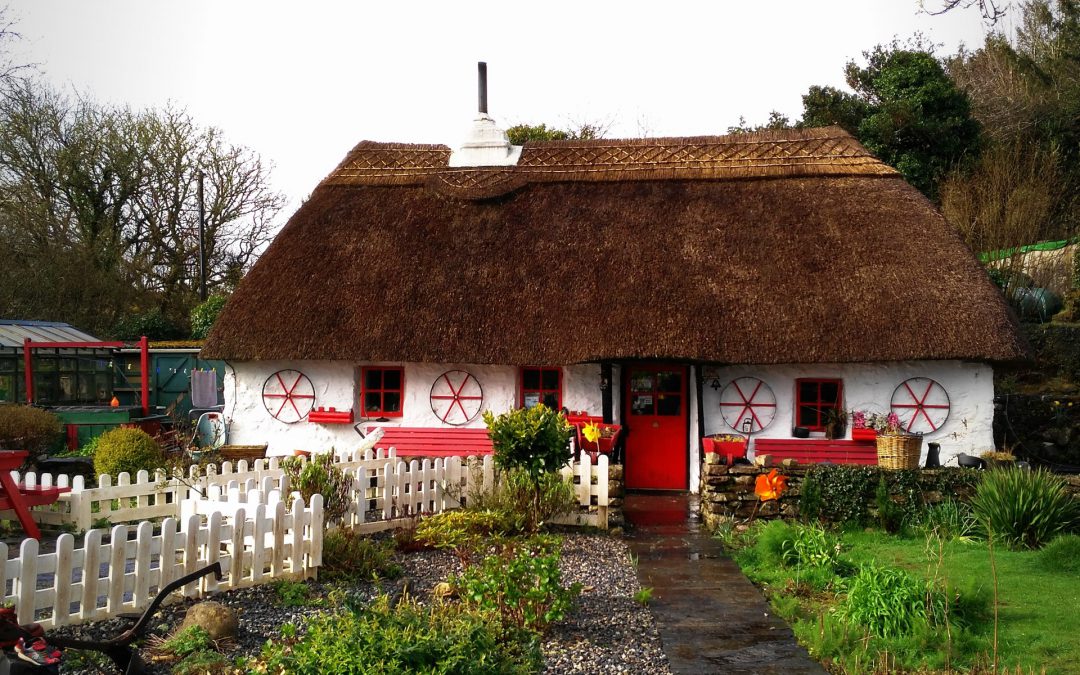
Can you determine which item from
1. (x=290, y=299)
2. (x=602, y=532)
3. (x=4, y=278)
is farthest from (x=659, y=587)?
(x=4, y=278)

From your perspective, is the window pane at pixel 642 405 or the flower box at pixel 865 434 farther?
the window pane at pixel 642 405

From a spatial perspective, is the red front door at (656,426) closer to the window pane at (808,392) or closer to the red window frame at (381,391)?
the window pane at (808,392)

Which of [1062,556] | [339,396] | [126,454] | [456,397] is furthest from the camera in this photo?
[339,396]

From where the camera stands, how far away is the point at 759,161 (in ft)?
46.9

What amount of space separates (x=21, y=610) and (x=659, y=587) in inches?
183

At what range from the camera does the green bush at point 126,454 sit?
11.0 metres

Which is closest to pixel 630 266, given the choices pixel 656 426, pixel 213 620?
pixel 656 426

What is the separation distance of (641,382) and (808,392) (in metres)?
2.42

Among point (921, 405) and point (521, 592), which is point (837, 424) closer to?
point (921, 405)

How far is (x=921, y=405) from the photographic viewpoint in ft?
38.8

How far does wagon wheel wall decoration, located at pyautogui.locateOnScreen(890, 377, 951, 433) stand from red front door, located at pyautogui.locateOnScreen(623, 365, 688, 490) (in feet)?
9.89

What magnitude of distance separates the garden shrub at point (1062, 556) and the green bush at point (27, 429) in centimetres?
1252

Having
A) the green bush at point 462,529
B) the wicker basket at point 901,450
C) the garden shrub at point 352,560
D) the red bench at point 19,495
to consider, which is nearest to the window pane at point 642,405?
the wicker basket at point 901,450

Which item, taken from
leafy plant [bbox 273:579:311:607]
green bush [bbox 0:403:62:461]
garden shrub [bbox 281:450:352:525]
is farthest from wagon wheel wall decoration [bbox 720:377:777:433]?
green bush [bbox 0:403:62:461]
